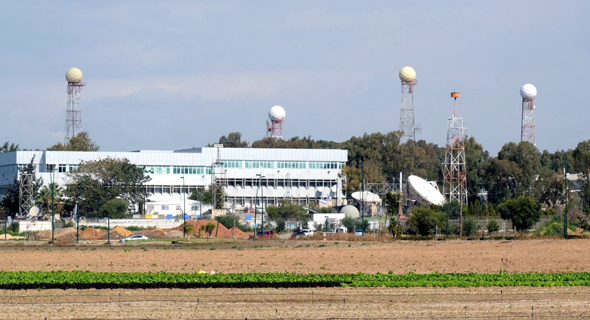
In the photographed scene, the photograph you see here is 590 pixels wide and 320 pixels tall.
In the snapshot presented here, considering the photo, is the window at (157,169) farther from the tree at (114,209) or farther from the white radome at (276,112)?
the white radome at (276,112)

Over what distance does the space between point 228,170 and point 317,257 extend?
73219 mm

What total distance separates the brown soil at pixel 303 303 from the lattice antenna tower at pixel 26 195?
231 ft

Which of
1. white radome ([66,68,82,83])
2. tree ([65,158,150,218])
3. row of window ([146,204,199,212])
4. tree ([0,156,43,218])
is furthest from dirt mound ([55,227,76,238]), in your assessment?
white radome ([66,68,82,83])

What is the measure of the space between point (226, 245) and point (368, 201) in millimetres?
52702

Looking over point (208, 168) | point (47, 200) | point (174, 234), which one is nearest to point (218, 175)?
point (208, 168)

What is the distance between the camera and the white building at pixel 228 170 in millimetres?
115312

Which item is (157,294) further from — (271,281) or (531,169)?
(531,169)

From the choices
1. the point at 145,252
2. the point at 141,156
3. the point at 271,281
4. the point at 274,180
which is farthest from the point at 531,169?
the point at 271,281

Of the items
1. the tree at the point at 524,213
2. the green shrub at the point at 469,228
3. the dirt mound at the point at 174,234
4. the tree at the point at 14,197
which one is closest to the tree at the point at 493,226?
the green shrub at the point at 469,228

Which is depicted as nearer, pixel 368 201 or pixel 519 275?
pixel 519 275

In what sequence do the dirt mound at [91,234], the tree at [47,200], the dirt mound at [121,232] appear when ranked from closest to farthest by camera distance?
the dirt mound at [91,234], the dirt mound at [121,232], the tree at [47,200]

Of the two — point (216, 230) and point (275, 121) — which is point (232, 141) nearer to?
point (275, 121)

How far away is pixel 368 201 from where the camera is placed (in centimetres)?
11281

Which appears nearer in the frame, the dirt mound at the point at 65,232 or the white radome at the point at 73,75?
the dirt mound at the point at 65,232
